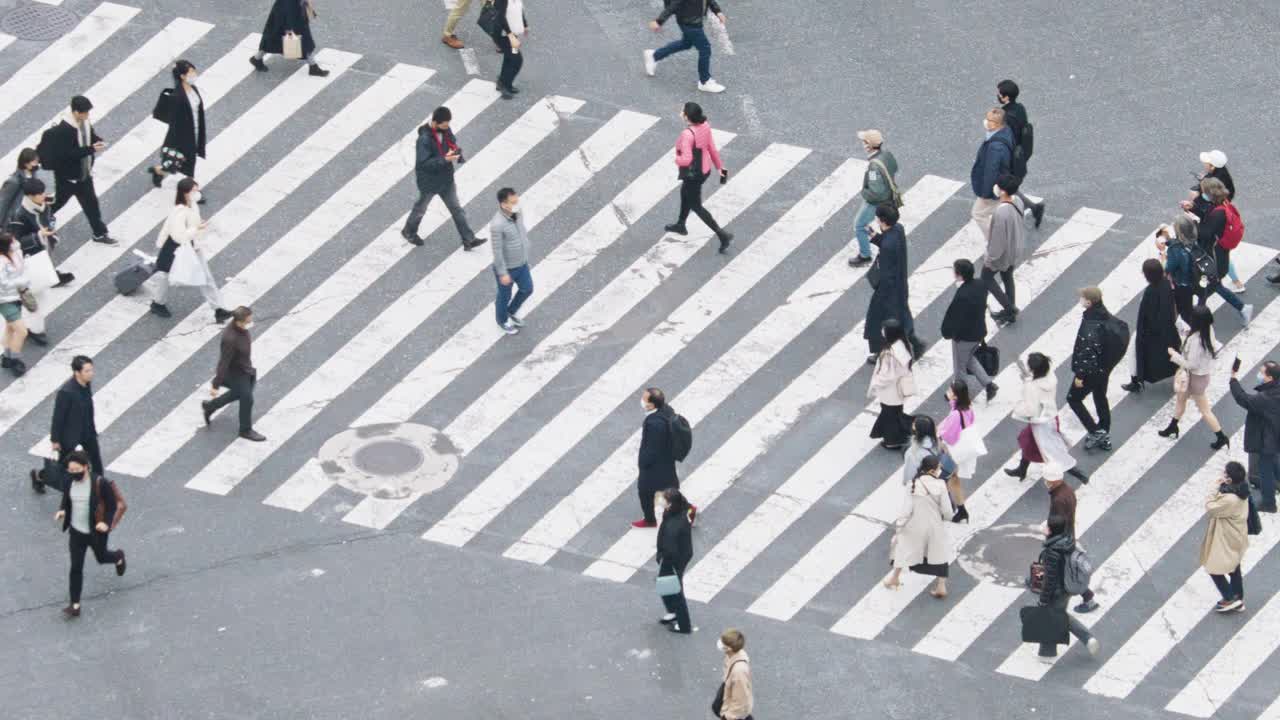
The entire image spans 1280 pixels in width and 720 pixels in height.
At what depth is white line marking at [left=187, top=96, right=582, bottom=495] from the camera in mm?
23922

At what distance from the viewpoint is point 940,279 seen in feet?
87.5

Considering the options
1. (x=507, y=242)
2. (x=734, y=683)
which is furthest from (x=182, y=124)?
(x=734, y=683)

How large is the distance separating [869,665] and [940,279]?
19.9ft

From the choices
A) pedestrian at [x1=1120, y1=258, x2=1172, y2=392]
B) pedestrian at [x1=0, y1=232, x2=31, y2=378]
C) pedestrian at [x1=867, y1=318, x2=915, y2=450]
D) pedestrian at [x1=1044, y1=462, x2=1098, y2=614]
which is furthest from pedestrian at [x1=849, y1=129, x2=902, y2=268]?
pedestrian at [x1=0, y1=232, x2=31, y2=378]

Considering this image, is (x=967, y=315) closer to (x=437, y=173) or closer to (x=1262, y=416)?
(x=1262, y=416)

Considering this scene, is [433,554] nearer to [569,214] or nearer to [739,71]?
[569,214]

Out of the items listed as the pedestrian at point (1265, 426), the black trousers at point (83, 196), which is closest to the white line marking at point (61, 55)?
the black trousers at point (83, 196)

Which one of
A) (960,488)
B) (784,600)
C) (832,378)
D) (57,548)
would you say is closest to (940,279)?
(832,378)

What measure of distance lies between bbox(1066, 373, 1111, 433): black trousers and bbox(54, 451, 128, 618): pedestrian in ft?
29.9

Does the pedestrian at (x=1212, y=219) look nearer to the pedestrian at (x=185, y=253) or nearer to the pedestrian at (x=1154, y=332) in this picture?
the pedestrian at (x=1154, y=332)

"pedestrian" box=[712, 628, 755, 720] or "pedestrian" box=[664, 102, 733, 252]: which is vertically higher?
"pedestrian" box=[664, 102, 733, 252]

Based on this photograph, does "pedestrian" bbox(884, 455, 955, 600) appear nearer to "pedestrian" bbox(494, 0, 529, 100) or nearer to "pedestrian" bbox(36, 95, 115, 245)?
"pedestrian" bbox(494, 0, 529, 100)

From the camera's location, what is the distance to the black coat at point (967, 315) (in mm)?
24453

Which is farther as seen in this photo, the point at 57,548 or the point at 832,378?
the point at 832,378
